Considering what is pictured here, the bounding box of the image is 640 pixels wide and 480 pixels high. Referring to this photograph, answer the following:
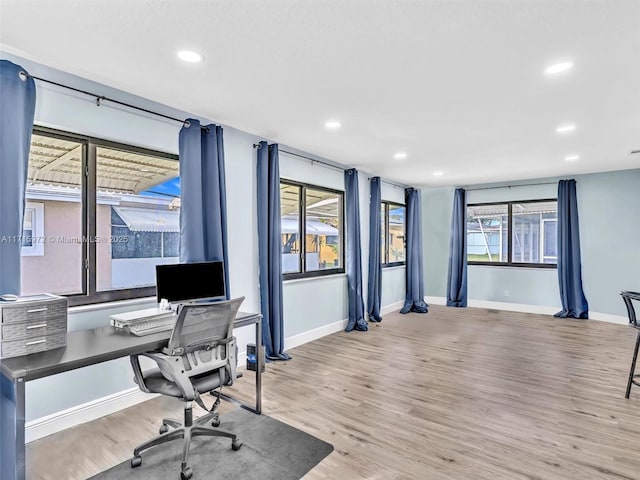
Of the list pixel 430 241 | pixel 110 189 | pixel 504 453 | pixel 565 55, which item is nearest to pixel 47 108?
pixel 110 189

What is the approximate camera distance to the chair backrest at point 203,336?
2053mm

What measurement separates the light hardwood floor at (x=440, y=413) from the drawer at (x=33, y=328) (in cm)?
85

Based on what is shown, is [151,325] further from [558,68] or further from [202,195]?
[558,68]

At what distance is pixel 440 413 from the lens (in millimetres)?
2809

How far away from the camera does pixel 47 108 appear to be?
2465mm

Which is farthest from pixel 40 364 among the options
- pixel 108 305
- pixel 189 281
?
pixel 189 281

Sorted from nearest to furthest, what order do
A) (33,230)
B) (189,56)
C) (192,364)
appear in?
(192,364) → (189,56) → (33,230)

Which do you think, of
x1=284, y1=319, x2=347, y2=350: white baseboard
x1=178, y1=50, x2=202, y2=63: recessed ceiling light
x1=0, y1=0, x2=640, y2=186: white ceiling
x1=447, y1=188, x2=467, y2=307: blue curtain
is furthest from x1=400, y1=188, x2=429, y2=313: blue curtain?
x1=178, y1=50, x2=202, y2=63: recessed ceiling light

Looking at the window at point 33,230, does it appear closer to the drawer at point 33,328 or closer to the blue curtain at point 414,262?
the drawer at point 33,328

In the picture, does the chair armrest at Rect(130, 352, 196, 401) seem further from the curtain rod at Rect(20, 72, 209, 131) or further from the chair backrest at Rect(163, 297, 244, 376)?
the curtain rod at Rect(20, 72, 209, 131)

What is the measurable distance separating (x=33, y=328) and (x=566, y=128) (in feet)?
15.6

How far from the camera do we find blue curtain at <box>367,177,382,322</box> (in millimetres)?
5973

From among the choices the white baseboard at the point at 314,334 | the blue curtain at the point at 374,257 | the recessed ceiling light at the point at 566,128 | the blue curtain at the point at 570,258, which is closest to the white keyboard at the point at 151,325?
the white baseboard at the point at 314,334

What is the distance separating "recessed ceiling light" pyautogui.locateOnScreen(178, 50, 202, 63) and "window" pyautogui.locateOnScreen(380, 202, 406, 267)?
4.95m
